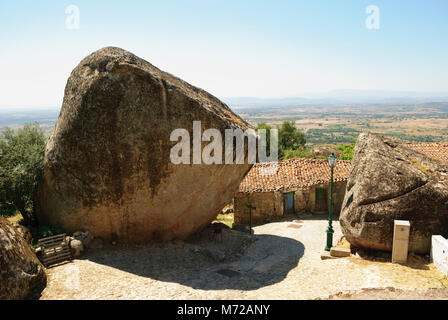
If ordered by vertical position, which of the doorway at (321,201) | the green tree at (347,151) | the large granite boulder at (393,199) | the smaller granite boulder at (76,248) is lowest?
the doorway at (321,201)

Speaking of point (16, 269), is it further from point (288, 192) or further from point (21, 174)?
point (288, 192)

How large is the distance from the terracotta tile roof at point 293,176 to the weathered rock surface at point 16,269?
49.9 ft

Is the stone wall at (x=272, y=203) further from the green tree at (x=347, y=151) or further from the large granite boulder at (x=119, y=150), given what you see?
the green tree at (x=347, y=151)

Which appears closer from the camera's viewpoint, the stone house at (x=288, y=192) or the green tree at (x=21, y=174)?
the green tree at (x=21, y=174)

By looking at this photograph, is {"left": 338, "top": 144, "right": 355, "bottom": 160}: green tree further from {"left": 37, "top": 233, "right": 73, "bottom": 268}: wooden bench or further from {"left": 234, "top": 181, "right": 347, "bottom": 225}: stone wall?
{"left": 37, "top": 233, "right": 73, "bottom": 268}: wooden bench

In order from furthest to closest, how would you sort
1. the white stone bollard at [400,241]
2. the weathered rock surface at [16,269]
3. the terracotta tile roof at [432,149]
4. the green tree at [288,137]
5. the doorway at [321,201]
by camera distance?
the green tree at [288,137]
the terracotta tile roof at [432,149]
the doorway at [321,201]
the white stone bollard at [400,241]
the weathered rock surface at [16,269]

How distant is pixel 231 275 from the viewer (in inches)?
514

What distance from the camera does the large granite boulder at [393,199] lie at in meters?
12.2

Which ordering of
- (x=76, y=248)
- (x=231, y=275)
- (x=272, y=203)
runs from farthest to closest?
(x=272, y=203) → (x=231, y=275) → (x=76, y=248)

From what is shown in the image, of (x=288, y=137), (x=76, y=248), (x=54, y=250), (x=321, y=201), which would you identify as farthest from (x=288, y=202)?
(x=288, y=137)

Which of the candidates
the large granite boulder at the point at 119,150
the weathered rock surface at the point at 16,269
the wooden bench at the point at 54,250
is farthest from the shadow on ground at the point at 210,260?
the weathered rock surface at the point at 16,269

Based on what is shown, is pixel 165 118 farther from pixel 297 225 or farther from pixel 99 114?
pixel 297 225

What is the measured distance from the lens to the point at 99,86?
13.3 m

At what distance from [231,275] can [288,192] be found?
1279cm
